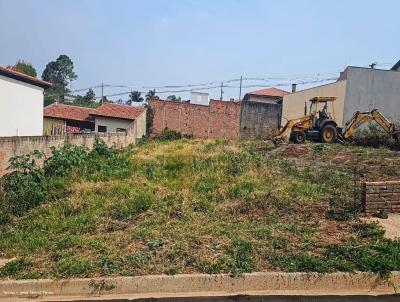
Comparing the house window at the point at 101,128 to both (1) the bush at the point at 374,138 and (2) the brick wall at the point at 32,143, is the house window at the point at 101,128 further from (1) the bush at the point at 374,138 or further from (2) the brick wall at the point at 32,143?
(1) the bush at the point at 374,138

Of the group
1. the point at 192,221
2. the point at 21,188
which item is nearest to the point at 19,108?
the point at 21,188

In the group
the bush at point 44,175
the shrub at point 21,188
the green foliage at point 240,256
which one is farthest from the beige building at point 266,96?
the green foliage at point 240,256

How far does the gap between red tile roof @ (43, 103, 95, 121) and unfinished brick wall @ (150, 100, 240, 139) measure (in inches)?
237

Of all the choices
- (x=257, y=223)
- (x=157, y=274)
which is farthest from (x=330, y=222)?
(x=157, y=274)

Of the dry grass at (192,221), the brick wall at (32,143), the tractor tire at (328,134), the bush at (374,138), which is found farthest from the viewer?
the tractor tire at (328,134)

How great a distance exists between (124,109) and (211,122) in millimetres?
7272

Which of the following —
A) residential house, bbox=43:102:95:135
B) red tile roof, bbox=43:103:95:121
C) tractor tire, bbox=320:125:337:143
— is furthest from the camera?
red tile roof, bbox=43:103:95:121

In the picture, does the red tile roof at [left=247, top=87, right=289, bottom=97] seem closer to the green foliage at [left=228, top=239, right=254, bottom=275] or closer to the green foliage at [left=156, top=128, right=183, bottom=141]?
the green foliage at [left=156, top=128, right=183, bottom=141]

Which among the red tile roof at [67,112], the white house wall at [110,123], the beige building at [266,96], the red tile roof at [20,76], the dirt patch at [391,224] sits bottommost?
the dirt patch at [391,224]

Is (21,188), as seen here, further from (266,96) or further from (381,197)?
(266,96)

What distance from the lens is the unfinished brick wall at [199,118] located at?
32.0m

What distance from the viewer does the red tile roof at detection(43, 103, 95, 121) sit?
3359 centimetres

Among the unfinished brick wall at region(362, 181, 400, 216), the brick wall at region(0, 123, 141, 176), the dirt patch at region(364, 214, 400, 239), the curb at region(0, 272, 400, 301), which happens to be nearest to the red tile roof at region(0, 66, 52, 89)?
the brick wall at region(0, 123, 141, 176)

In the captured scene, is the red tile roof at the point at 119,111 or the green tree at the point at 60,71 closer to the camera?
the red tile roof at the point at 119,111
